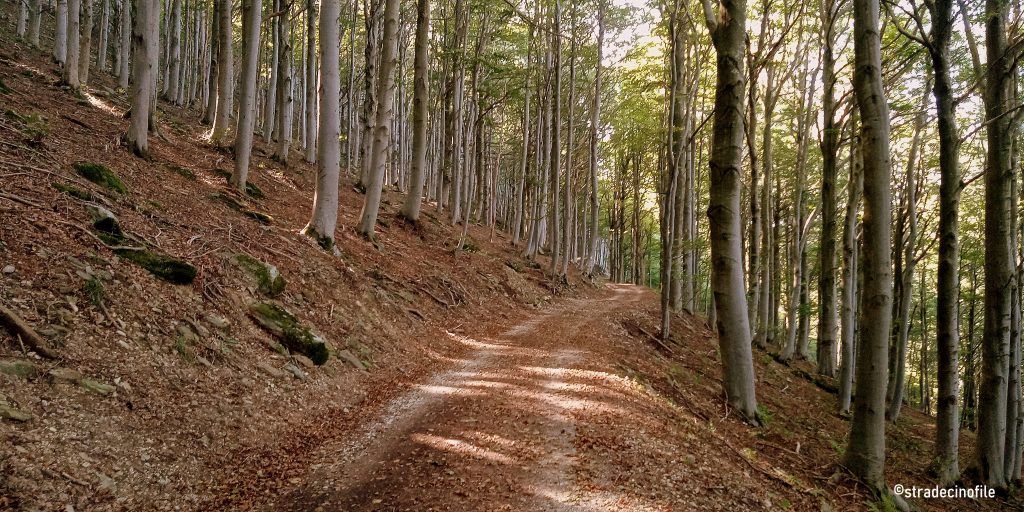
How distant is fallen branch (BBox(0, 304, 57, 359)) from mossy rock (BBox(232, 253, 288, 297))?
337 cm

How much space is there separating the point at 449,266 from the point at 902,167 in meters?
14.6

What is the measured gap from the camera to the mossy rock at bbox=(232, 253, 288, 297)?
755 centimetres

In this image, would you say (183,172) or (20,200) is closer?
(20,200)

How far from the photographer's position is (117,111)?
1458 cm

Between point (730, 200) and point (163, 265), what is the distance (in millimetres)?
7562

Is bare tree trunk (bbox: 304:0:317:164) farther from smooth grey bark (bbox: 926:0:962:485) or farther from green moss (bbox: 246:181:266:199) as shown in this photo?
smooth grey bark (bbox: 926:0:962:485)

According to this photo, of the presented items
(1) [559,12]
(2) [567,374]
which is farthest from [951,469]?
(1) [559,12]

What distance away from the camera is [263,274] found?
7.71 metres

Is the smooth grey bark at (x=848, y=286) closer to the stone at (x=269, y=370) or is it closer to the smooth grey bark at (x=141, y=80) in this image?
the stone at (x=269, y=370)

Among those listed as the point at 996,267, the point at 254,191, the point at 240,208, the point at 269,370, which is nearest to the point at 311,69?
the point at 254,191

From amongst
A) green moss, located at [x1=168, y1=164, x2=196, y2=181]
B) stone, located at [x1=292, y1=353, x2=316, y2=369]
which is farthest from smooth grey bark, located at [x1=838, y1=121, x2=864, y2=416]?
green moss, located at [x1=168, y1=164, x2=196, y2=181]

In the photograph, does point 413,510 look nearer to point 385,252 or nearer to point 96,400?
point 96,400

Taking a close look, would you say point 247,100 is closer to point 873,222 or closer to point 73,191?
point 73,191

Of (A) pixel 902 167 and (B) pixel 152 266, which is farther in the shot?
(A) pixel 902 167
